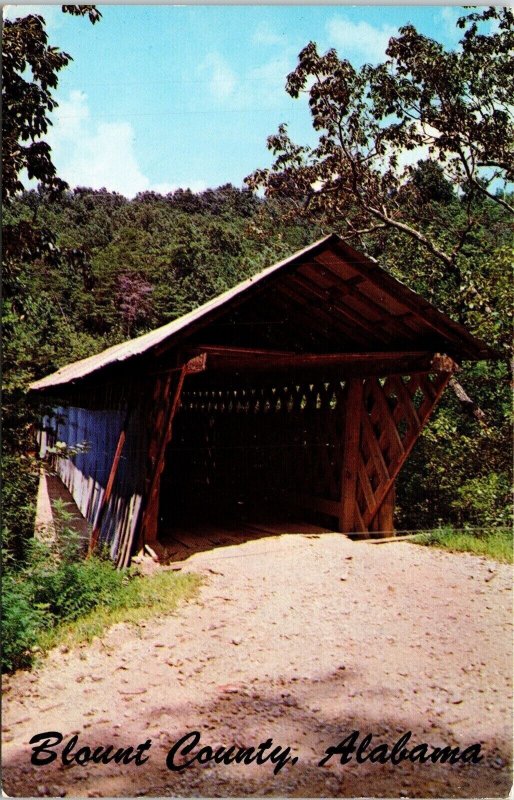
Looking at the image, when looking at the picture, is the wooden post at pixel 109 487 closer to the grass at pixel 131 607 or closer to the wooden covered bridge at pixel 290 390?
the wooden covered bridge at pixel 290 390

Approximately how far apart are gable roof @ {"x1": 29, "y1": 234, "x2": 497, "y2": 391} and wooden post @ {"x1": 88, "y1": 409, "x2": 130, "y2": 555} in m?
0.91

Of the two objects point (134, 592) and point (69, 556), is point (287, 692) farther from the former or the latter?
point (69, 556)

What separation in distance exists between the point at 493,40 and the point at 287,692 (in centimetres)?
1147

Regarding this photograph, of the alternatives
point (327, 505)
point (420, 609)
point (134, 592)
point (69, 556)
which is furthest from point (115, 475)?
point (420, 609)

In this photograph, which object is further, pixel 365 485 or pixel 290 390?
pixel 290 390

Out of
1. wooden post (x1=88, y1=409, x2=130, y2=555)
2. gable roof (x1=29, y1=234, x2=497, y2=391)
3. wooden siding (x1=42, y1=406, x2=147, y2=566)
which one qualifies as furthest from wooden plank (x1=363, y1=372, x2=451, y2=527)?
wooden post (x1=88, y1=409, x2=130, y2=555)

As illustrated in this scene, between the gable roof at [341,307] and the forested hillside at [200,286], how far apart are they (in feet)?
3.67

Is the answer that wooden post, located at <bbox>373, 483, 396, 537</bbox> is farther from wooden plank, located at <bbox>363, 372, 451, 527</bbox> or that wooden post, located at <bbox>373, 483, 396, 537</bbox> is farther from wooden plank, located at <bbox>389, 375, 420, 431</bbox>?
wooden plank, located at <bbox>389, 375, 420, 431</bbox>

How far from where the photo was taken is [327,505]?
8.73 m

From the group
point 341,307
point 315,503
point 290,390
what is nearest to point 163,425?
point 341,307

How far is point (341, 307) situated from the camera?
24.6ft

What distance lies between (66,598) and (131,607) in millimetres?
664

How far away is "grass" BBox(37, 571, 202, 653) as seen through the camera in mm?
4938

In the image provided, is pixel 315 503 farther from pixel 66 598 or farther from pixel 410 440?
pixel 66 598
